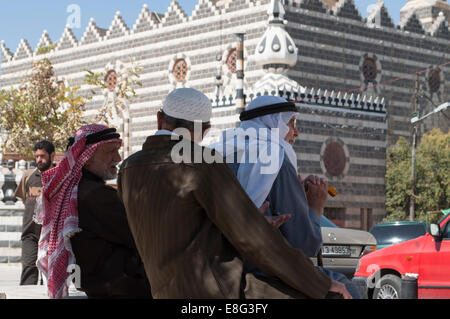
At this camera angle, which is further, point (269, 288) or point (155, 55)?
point (155, 55)

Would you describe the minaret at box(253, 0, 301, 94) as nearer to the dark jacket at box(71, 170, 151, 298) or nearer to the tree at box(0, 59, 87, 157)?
the tree at box(0, 59, 87, 157)

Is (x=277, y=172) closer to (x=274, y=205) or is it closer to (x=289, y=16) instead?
(x=274, y=205)

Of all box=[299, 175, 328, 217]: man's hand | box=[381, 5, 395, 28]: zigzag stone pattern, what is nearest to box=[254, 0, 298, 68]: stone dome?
box=[381, 5, 395, 28]: zigzag stone pattern

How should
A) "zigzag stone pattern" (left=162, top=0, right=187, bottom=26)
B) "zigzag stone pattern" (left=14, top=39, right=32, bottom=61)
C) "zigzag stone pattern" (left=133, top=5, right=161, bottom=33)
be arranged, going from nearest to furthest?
"zigzag stone pattern" (left=162, top=0, right=187, bottom=26) → "zigzag stone pattern" (left=133, top=5, right=161, bottom=33) → "zigzag stone pattern" (left=14, top=39, right=32, bottom=61)

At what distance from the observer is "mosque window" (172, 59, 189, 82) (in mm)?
27314

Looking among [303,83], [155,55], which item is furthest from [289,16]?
[155,55]

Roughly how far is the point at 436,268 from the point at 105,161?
580 centimetres

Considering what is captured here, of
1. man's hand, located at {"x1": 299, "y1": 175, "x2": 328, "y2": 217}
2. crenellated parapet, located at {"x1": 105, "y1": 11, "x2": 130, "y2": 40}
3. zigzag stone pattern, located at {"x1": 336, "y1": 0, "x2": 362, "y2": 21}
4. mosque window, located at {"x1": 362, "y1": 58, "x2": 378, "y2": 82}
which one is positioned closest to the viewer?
man's hand, located at {"x1": 299, "y1": 175, "x2": 328, "y2": 217}

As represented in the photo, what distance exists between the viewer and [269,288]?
330cm

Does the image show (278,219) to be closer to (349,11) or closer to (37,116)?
(37,116)

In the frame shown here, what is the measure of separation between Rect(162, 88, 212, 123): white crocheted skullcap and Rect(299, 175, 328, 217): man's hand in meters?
0.74

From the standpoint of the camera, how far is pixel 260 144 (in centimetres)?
414

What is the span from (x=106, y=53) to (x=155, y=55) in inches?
99.8
